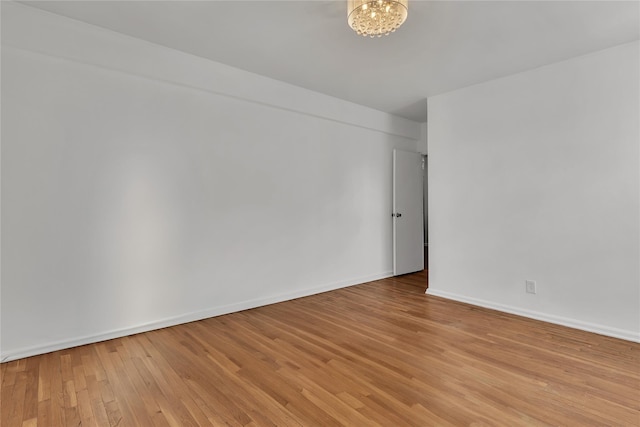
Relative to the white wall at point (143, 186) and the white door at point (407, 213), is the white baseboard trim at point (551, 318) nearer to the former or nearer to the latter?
the white door at point (407, 213)

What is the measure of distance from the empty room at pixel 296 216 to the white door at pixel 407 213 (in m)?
1.01

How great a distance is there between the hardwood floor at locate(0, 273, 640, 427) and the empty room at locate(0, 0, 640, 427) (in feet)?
0.06

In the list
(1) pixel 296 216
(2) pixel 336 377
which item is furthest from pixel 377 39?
(2) pixel 336 377

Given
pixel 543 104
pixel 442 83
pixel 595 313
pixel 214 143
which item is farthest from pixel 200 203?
pixel 595 313

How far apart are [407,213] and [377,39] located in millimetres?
3224

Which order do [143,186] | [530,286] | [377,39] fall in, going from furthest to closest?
[530,286] → [143,186] → [377,39]

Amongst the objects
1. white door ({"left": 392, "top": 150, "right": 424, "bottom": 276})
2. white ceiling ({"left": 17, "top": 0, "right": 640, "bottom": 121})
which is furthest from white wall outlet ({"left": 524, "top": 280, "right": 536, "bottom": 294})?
white ceiling ({"left": 17, "top": 0, "right": 640, "bottom": 121})

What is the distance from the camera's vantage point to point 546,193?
3367 mm

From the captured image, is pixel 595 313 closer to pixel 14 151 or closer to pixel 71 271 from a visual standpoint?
pixel 71 271

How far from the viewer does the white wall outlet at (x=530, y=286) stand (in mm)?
3447

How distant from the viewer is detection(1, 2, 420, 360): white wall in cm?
252

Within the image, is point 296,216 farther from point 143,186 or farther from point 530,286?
point 530,286

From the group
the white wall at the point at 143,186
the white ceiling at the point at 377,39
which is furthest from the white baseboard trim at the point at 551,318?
the white ceiling at the point at 377,39

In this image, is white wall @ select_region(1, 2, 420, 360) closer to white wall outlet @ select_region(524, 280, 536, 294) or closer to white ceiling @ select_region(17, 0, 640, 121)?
white ceiling @ select_region(17, 0, 640, 121)
